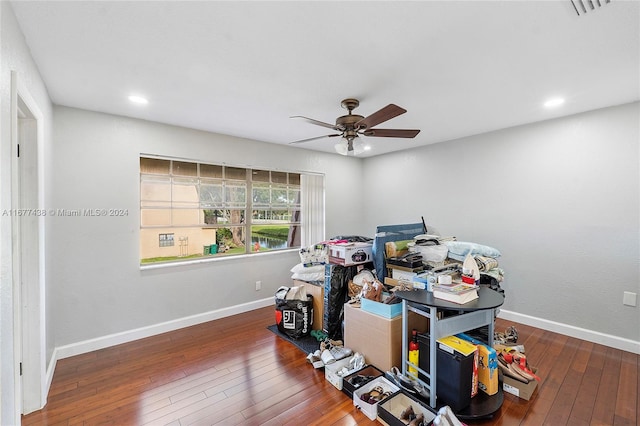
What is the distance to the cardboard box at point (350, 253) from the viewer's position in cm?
285

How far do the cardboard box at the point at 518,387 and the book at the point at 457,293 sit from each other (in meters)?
0.81

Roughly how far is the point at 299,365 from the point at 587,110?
406 cm

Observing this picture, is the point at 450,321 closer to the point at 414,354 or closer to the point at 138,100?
the point at 414,354

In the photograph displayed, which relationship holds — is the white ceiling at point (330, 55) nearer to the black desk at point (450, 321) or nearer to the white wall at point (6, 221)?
the white wall at point (6, 221)

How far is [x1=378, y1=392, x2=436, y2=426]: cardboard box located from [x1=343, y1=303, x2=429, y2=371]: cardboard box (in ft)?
0.99

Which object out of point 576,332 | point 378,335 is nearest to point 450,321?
point 378,335

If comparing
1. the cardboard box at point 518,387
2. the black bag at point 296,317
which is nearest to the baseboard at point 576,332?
the cardboard box at point 518,387

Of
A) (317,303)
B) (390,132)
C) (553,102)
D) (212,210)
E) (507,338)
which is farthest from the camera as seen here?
(212,210)

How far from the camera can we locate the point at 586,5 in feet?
4.86

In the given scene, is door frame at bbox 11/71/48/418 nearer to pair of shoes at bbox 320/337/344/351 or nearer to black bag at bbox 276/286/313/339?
black bag at bbox 276/286/313/339

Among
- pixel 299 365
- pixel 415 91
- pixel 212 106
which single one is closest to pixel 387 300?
pixel 299 365

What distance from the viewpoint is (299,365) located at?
8.61 feet

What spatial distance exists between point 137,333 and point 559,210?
511 centimetres

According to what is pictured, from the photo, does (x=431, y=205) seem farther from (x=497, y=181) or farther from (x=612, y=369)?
(x=612, y=369)
